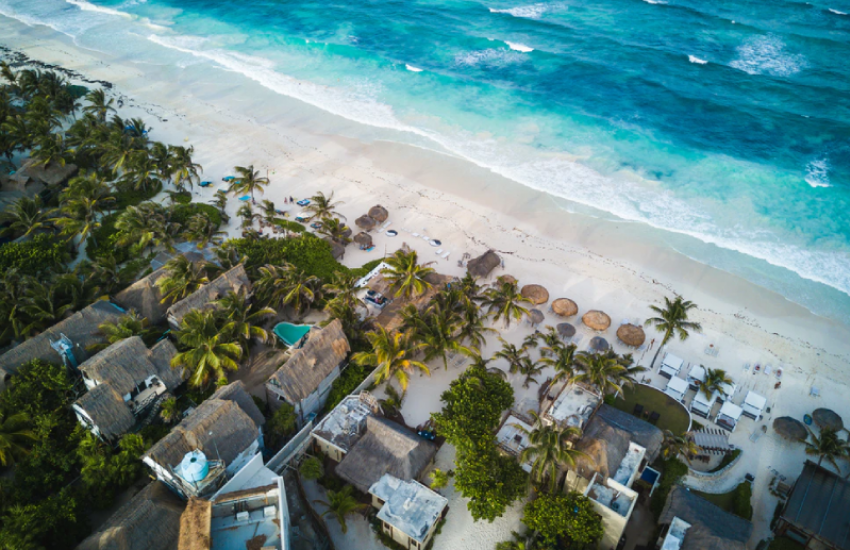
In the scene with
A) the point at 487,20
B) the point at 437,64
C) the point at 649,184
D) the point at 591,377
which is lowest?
the point at 591,377

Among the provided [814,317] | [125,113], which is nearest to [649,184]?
[814,317]

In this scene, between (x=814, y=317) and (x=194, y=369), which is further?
(x=814, y=317)

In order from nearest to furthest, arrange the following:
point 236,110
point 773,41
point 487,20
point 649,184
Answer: point 649,184 → point 236,110 → point 773,41 → point 487,20

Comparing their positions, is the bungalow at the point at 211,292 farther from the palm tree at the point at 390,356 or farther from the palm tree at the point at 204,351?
the palm tree at the point at 390,356

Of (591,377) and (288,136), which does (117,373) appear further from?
(288,136)


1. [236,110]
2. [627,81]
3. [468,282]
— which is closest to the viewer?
[468,282]

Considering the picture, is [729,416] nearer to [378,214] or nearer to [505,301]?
[505,301]

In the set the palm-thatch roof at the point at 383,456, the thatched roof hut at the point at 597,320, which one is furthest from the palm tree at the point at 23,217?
the thatched roof hut at the point at 597,320
